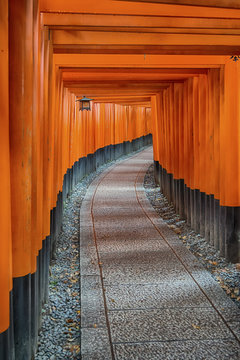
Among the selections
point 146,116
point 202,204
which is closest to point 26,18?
point 202,204

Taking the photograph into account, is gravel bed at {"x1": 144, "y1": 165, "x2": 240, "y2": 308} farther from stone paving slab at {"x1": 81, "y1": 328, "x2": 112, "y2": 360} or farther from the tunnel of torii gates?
stone paving slab at {"x1": 81, "y1": 328, "x2": 112, "y2": 360}

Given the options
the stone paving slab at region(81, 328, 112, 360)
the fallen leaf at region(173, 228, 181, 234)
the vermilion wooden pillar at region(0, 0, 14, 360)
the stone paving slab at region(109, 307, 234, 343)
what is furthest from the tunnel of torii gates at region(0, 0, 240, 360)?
the stone paving slab at region(109, 307, 234, 343)

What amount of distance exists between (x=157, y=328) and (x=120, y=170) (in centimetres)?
1780

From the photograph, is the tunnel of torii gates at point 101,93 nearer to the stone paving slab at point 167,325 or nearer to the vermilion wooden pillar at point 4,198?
the vermilion wooden pillar at point 4,198

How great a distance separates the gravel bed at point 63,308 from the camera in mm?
4770

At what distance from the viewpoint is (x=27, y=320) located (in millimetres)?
4086

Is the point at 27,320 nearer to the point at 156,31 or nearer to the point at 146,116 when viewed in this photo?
the point at 156,31

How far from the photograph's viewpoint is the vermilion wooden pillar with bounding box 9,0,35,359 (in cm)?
367

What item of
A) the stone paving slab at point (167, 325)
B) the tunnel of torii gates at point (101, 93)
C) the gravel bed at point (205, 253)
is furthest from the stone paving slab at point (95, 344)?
the gravel bed at point (205, 253)

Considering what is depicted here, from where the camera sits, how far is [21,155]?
380cm

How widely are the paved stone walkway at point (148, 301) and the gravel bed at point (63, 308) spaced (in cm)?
13

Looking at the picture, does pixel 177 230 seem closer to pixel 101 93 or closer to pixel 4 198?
pixel 101 93

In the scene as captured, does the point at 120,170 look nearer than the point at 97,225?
No

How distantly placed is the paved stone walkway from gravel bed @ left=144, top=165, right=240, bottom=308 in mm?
276
